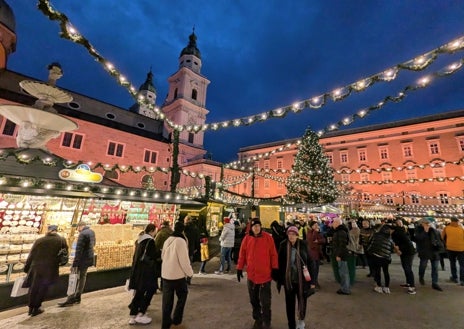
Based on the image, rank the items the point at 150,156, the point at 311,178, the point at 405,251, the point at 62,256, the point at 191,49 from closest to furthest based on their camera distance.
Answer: the point at 62,256
the point at 405,251
the point at 311,178
the point at 150,156
the point at 191,49

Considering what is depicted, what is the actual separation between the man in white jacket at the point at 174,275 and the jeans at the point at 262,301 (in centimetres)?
127

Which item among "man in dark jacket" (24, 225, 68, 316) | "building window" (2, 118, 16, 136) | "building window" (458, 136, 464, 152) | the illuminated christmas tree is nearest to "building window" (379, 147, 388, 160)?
"building window" (458, 136, 464, 152)

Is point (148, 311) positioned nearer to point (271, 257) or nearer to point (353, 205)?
point (271, 257)

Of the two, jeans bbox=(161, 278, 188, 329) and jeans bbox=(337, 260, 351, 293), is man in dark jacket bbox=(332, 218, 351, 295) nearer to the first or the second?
jeans bbox=(337, 260, 351, 293)

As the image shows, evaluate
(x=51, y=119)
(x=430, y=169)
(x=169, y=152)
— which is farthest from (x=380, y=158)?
(x=51, y=119)

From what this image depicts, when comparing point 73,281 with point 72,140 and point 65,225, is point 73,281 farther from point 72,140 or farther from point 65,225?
point 72,140

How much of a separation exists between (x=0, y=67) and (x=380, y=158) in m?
51.0

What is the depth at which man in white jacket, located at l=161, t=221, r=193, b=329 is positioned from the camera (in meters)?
3.91

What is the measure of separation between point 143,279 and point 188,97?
1584 inches

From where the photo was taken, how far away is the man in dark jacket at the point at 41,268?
4575mm

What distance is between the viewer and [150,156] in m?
27.5

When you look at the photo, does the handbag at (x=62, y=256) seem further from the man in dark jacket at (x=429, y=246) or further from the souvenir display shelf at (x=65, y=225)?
the man in dark jacket at (x=429, y=246)

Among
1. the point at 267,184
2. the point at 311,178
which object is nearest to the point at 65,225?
the point at 311,178

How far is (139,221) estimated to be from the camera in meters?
10.1
